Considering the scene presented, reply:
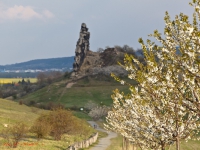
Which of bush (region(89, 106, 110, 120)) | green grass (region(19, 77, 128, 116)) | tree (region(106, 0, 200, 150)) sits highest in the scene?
tree (region(106, 0, 200, 150))

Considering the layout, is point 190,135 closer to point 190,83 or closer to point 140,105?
point 140,105

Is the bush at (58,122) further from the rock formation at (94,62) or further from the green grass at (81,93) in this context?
the rock formation at (94,62)

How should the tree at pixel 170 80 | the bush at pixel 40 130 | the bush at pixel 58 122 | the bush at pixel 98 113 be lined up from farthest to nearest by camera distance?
the bush at pixel 98 113 → the bush at pixel 58 122 → the bush at pixel 40 130 → the tree at pixel 170 80

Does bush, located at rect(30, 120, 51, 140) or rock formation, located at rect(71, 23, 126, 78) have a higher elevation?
rock formation, located at rect(71, 23, 126, 78)

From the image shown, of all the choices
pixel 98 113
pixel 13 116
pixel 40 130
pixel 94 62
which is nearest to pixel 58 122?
pixel 40 130

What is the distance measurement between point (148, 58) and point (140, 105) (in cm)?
331

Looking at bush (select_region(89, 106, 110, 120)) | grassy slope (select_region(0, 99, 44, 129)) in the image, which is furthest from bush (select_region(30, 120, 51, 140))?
bush (select_region(89, 106, 110, 120))

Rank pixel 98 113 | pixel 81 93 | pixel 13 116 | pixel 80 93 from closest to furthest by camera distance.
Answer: pixel 13 116
pixel 98 113
pixel 81 93
pixel 80 93

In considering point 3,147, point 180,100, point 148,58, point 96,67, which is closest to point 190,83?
point 180,100

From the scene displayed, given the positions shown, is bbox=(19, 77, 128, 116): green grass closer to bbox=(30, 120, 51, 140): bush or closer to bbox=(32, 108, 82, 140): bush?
bbox=(32, 108, 82, 140): bush

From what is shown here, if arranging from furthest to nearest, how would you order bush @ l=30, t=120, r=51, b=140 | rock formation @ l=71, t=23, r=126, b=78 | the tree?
rock formation @ l=71, t=23, r=126, b=78, bush @ l=30, t=120, r=51, b=140, the tree

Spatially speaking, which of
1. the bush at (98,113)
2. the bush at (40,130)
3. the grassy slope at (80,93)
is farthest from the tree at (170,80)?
the grassy slope at (80,93)

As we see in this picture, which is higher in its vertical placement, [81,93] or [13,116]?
[13,116]

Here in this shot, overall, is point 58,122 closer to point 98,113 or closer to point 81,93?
point 98,113
